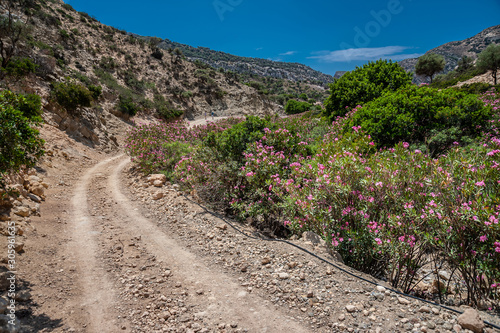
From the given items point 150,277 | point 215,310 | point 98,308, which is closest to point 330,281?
point 215,310

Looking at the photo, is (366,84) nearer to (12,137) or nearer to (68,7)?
(12,137)

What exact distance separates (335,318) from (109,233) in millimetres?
6381

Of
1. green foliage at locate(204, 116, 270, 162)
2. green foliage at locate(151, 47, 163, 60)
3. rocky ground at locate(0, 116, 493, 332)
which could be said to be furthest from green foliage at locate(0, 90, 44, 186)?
green foliage at locate(151, 47, 163, 60)

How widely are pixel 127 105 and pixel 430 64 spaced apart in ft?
160

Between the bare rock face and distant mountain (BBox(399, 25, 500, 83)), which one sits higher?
distant mountain (BBox(399, 25, 500, 83))

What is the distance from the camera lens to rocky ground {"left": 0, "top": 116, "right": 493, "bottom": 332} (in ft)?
12.1

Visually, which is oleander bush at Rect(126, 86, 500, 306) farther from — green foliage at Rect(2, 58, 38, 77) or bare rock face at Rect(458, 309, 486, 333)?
green foliage at Rect(2, 58, 38, 77)

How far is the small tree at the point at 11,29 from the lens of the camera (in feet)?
60.9

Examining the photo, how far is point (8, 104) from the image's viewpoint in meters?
4.57

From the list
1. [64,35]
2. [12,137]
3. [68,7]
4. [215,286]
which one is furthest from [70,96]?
[68,7]

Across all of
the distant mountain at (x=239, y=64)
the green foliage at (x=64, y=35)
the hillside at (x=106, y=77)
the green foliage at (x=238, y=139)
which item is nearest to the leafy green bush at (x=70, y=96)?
the hillside at (x=106, y=77)

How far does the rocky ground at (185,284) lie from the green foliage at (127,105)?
21902 millimetres

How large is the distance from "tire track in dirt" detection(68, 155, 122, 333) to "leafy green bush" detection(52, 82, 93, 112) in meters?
13.3

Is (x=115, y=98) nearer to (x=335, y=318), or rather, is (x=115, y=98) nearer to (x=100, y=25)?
(x=100, y=25)
